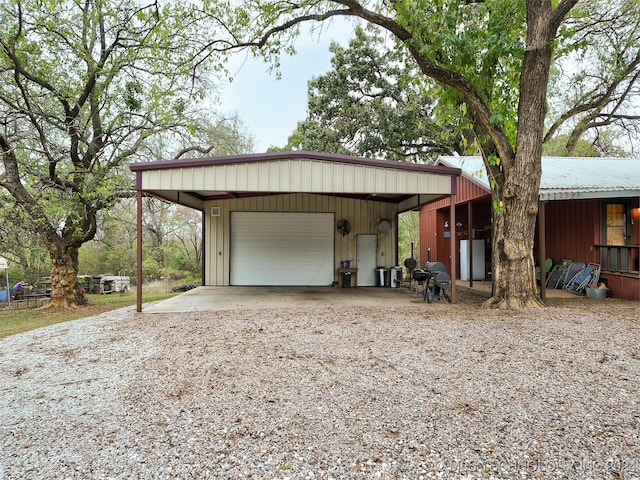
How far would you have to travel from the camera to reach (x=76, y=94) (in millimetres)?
9391

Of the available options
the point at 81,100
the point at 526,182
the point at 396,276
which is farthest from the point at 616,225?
the point at 81,100

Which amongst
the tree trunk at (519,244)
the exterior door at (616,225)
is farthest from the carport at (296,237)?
the exterior door at (616,225)

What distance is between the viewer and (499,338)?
4660mm

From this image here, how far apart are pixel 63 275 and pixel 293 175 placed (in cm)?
753

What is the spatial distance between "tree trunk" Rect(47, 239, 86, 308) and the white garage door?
4.23m

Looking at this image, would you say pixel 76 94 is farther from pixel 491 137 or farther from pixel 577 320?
pixel 577 320

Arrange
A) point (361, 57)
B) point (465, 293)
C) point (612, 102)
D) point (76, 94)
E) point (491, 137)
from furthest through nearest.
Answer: point (361, 57) < point (612, 102) < point (465, 293) < point (76, 94) < point (491, 137)

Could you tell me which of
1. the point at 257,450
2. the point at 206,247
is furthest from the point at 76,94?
the point at 257,450

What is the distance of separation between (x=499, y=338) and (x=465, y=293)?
5680 mm

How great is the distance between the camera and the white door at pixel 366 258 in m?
11.6

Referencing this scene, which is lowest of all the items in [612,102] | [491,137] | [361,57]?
[491,137]

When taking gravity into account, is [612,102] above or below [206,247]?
above

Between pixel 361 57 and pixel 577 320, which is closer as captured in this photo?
pixel 577 320

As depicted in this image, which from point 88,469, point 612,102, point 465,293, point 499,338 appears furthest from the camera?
point 612,102
